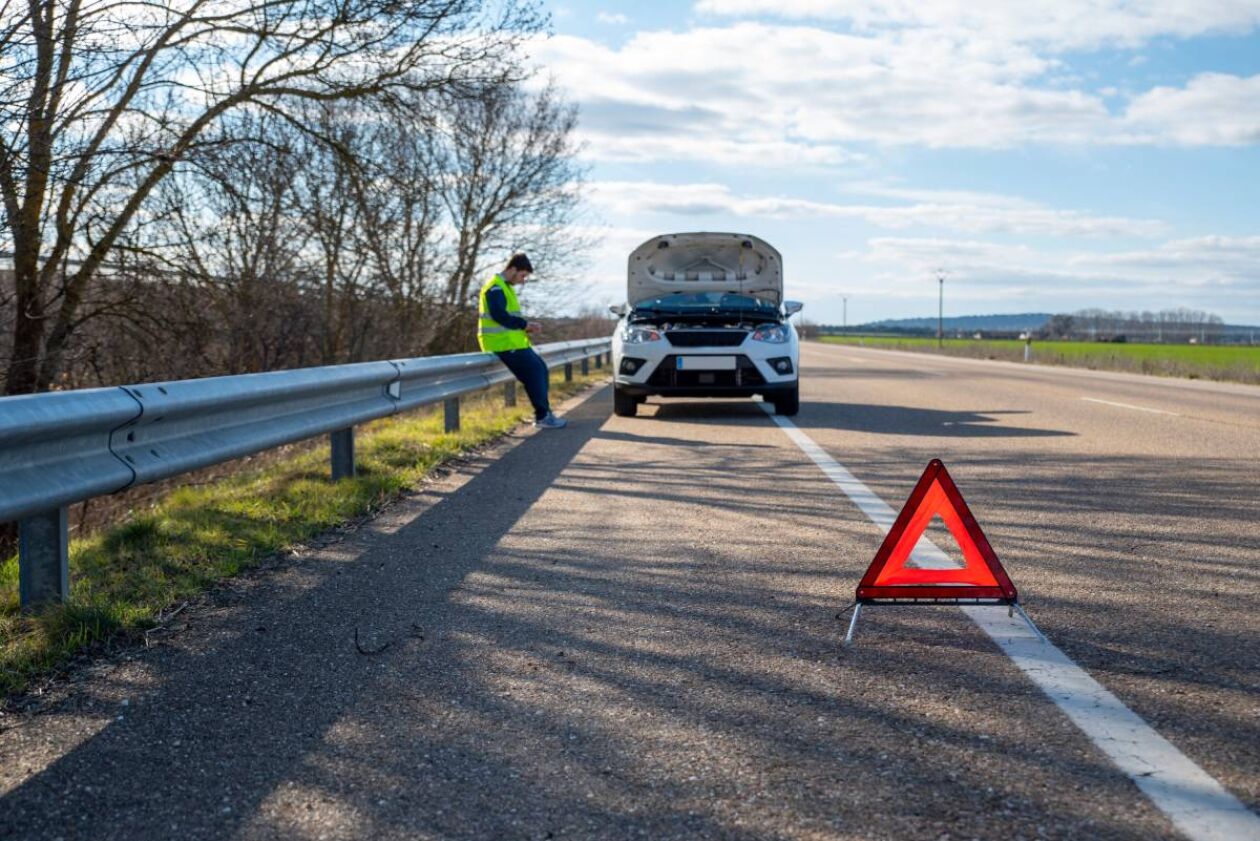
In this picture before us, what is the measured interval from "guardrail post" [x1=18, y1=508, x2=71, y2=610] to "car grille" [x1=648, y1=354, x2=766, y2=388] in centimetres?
989

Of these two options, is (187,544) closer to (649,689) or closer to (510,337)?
(649,689)

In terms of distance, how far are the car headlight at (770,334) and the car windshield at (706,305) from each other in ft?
0.93

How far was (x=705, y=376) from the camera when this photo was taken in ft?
46.1

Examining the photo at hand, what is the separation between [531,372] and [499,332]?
0.55 meters

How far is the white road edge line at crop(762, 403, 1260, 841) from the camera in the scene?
2.68 m

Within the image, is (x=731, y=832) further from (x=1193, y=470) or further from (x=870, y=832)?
(x=1193, y=470)

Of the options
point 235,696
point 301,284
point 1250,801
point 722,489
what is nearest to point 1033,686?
point 1250,801

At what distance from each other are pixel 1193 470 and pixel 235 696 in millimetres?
7548

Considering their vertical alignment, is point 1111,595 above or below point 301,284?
below

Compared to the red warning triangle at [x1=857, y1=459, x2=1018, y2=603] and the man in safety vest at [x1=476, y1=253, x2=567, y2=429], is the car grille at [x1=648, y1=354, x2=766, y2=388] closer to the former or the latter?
the man in safety vest at [x1=476, y1=253, x2=567, y2=429]

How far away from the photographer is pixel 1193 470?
29.9 ft

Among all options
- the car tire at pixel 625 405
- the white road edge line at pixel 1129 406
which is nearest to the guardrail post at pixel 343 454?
the car tire at pixel 625 405

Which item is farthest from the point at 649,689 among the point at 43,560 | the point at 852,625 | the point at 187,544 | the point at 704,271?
the point at 704,271

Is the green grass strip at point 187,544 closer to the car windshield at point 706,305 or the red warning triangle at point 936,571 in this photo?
the red warning triangle at point 936,571
